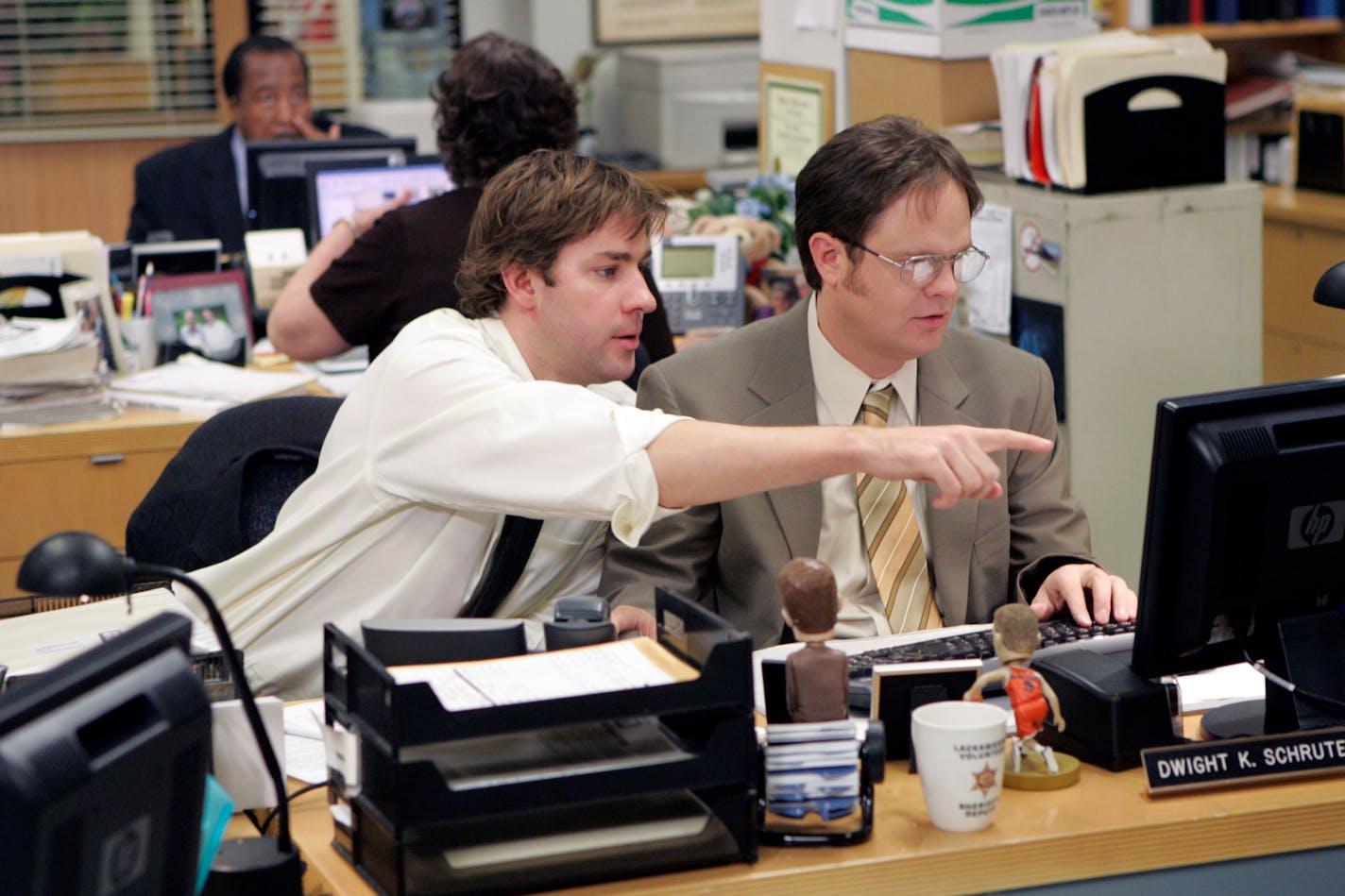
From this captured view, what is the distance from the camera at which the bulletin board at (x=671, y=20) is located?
6.60 meters

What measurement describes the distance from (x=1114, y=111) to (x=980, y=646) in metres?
1.82

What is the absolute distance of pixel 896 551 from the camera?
212cm

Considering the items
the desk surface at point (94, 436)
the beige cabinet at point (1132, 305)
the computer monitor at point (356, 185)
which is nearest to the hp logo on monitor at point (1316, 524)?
the beige cabinet at point (1132, 305)

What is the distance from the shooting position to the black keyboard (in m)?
1.77

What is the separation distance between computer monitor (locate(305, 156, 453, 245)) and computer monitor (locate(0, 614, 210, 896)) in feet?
9.61

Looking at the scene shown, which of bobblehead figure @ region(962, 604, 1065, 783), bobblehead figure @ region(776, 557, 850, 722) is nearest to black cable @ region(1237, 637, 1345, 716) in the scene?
bobblehead figure @ region(962, 604, 1065, 783)

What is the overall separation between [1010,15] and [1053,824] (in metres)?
2.56

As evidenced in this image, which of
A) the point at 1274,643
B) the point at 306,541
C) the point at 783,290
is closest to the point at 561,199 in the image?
the point at 306,541

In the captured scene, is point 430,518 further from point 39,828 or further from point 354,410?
point 39,828

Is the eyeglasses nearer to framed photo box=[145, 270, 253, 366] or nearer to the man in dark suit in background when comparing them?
framed photo box=[145, 270, 253, 366]

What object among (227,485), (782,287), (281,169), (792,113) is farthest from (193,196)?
(227,485)

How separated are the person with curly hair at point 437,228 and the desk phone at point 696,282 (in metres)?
0.53

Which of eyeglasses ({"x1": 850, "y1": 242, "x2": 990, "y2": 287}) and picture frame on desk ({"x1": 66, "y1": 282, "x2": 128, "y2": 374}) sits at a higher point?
eyeglasses ({"x1": 850, "y1": 242, "x2": 990, "y2": 287})

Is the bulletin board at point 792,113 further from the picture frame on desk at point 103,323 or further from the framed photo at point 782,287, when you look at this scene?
the picture frame on desk at point 103,323
